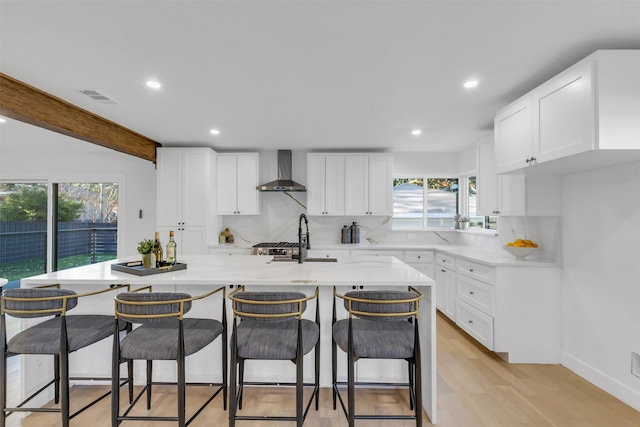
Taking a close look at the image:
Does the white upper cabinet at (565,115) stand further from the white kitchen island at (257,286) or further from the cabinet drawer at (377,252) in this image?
the cabinet drawer at (377,252)

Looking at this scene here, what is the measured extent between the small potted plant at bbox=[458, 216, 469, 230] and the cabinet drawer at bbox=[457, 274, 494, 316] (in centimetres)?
144

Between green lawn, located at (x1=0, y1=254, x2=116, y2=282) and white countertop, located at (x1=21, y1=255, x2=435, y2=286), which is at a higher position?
white countertop, located at (x1=21, y1=255, x2=435, y2=286)

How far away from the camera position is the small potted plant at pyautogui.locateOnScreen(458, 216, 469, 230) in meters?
4.61

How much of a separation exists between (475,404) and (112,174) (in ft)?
19.5

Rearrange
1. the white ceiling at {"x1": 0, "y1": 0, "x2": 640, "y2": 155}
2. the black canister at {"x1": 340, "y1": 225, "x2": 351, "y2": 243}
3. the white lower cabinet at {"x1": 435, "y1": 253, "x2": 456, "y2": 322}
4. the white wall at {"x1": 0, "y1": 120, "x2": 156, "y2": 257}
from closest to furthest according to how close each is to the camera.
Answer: the white ceiling at {"x1": 0, "y1": 0, "x2": 640, "y2": 155}, the white lower cabinet at {"x1": 435, "y1": 253, "x2": 456, "y2": 322}, the black canister at {"x1": 340, "y1": 225, "x2": 351, "y2": 243}, the white wall at {"x1": 0, "y1": 120, "x2": 156, "y2": 257}

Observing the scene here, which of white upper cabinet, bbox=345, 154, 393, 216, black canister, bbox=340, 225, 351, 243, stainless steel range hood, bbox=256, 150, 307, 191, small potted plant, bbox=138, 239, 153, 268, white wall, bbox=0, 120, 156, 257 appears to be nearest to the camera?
small potted plant, bbox=138, 239, 153, 268

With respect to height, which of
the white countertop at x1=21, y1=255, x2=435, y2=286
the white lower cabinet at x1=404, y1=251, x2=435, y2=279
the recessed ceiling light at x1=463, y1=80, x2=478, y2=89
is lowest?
the white lower cabinet at x1=404, y1=251, x2=435, y2=279

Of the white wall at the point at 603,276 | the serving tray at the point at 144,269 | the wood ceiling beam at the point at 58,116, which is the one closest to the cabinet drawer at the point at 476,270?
the white wall at the point at 603,276

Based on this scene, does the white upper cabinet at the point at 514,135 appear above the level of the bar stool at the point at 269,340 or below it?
above

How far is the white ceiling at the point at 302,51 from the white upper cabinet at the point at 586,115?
147 millimetres

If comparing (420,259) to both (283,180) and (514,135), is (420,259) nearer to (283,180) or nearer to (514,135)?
(514,135)

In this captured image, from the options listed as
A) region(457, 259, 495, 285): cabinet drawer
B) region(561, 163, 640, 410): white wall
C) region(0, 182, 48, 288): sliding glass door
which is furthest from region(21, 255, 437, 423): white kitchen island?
region(0, 182, 48, 288): sliding glass door

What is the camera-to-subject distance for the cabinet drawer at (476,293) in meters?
2.85

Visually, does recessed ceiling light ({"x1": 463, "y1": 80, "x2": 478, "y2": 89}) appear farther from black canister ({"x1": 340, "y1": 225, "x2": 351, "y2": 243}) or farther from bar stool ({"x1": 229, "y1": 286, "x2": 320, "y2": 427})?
black canister ({"x1": 340, "y1": 225, "x2": 351, "y2": 243})
